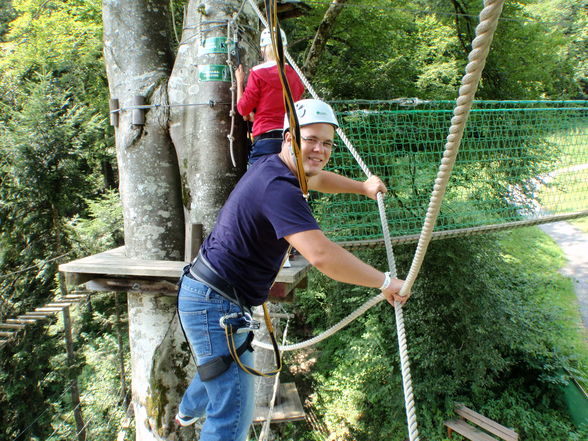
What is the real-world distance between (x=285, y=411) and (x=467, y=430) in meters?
3.76

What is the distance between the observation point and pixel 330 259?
1.10 m

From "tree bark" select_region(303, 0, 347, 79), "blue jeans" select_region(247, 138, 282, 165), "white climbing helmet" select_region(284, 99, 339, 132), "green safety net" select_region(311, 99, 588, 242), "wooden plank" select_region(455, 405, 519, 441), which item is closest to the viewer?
"white climbing helmet" select_region(284, 99, 339, 132)

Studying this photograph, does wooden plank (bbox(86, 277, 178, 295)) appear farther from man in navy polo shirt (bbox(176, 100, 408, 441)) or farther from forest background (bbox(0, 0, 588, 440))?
forest background (bbox(0, 0, 588, 440))

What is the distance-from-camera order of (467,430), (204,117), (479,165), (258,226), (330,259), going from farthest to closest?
(467,430) → (479,165) → (204,117) → (258,226) → (330,259)

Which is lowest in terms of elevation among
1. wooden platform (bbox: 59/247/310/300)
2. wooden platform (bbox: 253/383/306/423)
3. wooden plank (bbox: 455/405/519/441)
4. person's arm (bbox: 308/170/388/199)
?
wooden plank (bbox: 455/405/519/441)

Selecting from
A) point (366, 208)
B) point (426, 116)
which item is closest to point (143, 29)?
point (366, 208)

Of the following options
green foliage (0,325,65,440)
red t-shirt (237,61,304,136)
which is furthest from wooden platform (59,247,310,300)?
green foliage (0,325,65,440)

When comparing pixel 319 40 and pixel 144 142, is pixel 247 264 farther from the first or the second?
pixel 319 40

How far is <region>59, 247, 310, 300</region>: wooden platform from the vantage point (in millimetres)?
1741

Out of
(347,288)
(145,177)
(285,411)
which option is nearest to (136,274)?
(145,177)

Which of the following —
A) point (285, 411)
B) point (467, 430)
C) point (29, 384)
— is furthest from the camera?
point (29, 384)

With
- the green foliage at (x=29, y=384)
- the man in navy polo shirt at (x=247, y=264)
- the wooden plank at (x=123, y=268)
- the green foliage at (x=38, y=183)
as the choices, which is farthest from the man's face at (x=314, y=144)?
the green foliage at (x=29, y=384)

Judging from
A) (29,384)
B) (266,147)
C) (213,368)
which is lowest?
(29,384)

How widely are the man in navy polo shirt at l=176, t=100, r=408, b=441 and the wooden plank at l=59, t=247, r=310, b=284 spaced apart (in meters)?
0.33
